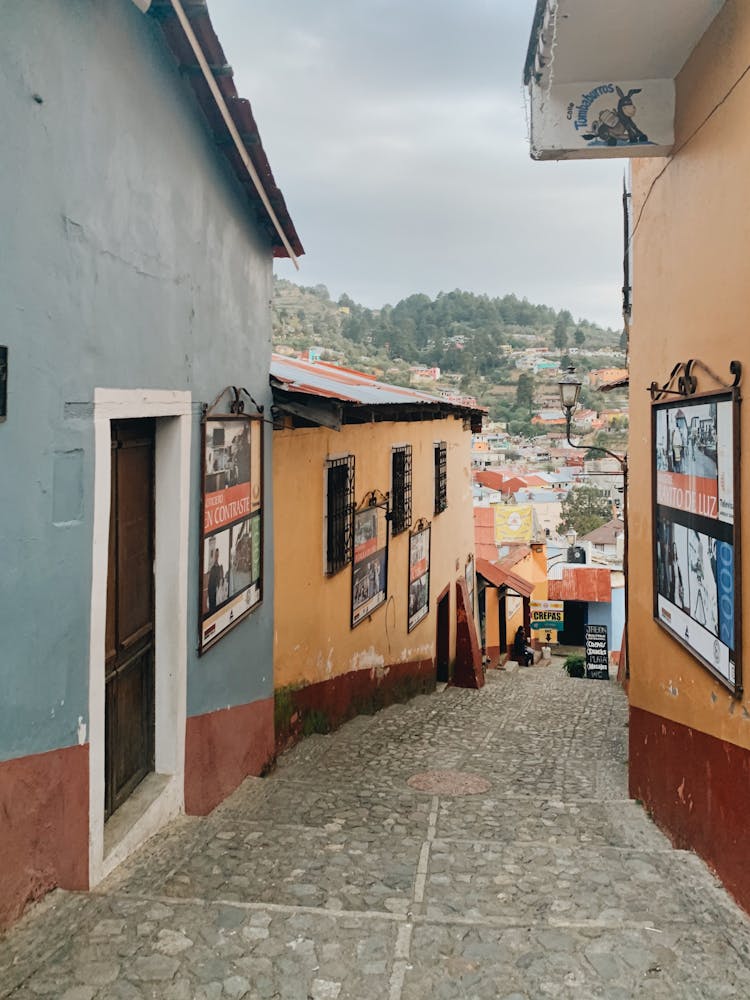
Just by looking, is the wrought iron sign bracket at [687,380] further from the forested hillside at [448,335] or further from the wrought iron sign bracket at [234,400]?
the forested hillside at [448,335]

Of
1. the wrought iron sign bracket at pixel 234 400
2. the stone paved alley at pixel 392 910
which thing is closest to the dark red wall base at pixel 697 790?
the stone paved alley at pixel 392 910

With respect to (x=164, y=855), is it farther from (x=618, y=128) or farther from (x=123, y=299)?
(x=618, y=128)

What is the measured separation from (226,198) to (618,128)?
108 inches

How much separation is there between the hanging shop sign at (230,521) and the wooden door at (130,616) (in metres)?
0.50

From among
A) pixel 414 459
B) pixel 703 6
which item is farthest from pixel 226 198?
pixel 414 459

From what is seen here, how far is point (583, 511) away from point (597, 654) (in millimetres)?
44637

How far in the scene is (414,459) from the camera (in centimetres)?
1345

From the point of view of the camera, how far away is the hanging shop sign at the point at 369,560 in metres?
10.4

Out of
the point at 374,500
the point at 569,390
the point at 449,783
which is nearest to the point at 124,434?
the point at 449,783

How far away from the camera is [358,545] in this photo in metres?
10.5

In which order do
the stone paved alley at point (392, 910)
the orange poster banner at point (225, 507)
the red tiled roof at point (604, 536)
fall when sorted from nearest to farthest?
1. the stone paved alley at point (392, 910)
2. the orange poster banner at point (225, 507)
3. the red tiled roof at point (604, 536)

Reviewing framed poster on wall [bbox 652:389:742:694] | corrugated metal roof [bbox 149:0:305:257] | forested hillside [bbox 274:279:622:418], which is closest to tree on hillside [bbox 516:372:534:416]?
forested hillside [bbox 274:279:622:418]

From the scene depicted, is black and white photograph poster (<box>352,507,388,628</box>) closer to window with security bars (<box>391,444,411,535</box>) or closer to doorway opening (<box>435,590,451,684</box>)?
window with security bars (<box>391,444,411,535</box>)

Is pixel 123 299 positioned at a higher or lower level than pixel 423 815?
higher
